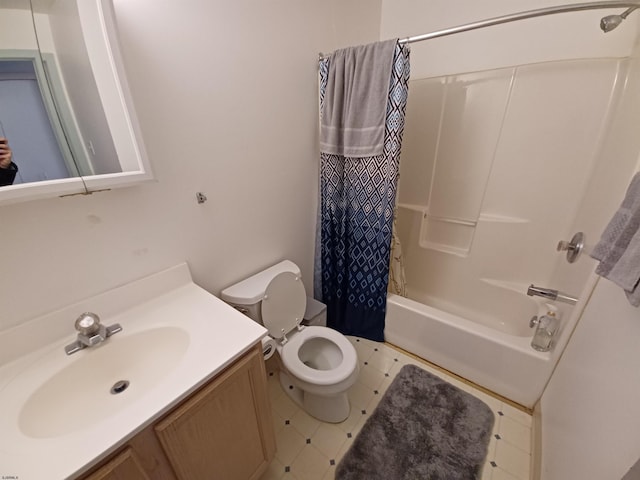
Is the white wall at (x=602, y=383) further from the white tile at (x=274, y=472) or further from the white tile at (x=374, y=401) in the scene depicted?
the white tile at (x=274, y=472)

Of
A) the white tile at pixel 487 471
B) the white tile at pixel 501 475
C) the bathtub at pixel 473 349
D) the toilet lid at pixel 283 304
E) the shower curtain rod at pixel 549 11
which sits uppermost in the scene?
the shower curtain rod at pixel 549 11

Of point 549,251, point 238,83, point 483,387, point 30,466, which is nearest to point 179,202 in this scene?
point 238,83

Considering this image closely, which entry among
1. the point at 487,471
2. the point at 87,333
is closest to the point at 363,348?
the point at 487,471

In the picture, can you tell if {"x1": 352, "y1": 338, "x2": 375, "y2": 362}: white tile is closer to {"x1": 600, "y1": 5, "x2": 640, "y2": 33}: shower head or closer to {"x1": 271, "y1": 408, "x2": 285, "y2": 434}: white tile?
{"x1": 271, "y1": 408, "x2": 285, "y2": 434}: white tile

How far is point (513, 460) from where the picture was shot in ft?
3.97

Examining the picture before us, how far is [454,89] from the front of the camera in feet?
5.44

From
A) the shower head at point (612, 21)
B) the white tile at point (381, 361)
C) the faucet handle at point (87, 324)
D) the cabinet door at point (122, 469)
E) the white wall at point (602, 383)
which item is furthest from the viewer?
the white tile at point (381, 361)

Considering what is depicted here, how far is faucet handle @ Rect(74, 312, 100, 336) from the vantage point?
80 cm

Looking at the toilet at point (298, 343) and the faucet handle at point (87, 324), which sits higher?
the faucet handle at point (87, 324)

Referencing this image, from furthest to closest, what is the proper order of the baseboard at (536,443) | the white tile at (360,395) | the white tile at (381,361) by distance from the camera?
the white tile at (381,361), the white tile at (360,395), the baseboard at (536,443)

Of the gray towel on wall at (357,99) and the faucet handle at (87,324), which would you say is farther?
the gray towel on wall at (357,99)

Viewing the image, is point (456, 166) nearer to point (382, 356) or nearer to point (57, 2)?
point (382, 356)

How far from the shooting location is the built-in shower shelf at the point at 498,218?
170cm

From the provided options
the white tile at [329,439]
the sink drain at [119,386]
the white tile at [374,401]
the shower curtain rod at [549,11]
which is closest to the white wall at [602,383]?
the shower curtain rod at [549,11]
